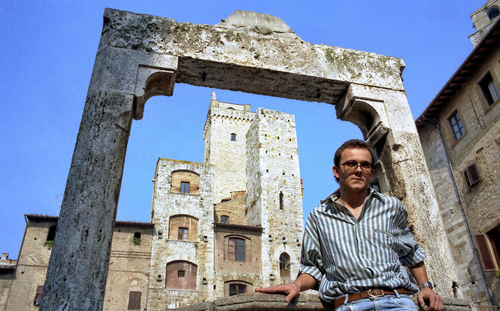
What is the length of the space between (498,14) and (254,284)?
31.6 m

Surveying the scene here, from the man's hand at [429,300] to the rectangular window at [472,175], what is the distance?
12914 mm

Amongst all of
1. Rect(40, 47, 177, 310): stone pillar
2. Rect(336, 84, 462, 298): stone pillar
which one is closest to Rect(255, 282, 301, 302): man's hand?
Rect(40, 47, 177, 310): stone pillar

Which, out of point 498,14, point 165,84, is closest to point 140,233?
point 165,84

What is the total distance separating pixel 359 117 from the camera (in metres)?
Answer: 6.42

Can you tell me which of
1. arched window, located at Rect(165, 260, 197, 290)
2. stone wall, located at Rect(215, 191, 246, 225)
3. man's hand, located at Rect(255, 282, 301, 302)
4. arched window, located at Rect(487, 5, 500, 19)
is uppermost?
arched window, located at Rect(487, 5, 500, 19)

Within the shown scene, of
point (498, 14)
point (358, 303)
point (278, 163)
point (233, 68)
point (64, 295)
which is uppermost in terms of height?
point (498, 14)

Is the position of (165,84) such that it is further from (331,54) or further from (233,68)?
(331,54)

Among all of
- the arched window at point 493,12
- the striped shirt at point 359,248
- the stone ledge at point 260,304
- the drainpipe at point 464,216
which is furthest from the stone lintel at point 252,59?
the arched window at point 493,12

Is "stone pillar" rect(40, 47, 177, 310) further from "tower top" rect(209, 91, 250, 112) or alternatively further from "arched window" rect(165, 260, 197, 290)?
"tower top" rect(209, 91, 250, 112)

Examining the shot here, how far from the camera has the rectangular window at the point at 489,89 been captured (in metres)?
13.7

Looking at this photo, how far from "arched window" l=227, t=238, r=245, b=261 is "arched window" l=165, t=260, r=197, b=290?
2734 millimetres

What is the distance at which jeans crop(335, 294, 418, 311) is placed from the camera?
2.48m

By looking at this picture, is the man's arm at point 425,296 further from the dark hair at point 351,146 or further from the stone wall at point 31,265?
the stone wall at point 31,265

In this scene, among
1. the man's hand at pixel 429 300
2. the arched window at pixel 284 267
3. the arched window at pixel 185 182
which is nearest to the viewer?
the man's hand at pixel 429 300
